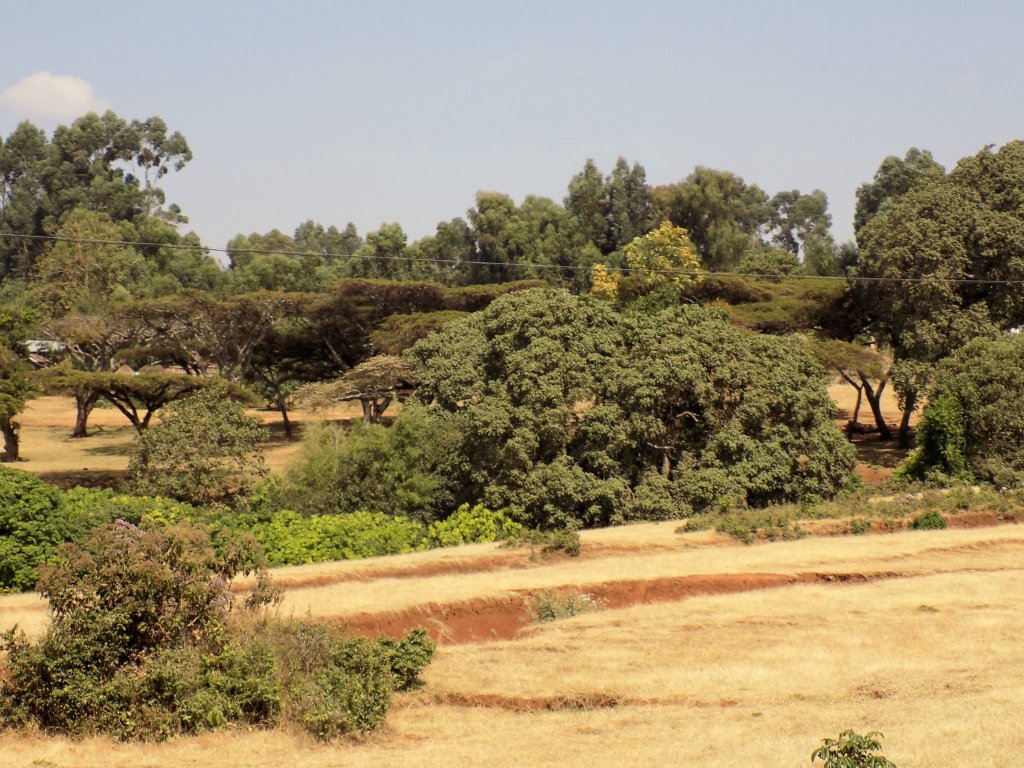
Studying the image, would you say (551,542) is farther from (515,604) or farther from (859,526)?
(859,526)

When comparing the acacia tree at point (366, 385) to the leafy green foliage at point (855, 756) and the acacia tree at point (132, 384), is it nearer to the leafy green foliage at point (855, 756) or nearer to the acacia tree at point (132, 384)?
the acacia tree at point (132, 384)

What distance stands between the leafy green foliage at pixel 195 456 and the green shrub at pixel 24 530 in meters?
8.75

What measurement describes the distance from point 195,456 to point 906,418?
26.1 m

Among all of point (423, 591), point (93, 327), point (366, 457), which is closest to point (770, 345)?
point (366, 457)

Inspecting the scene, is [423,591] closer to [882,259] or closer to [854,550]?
[854,550]

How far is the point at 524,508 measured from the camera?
30734 millimetres

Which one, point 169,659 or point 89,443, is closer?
point 169,659

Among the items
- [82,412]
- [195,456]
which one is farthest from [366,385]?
[82,412]

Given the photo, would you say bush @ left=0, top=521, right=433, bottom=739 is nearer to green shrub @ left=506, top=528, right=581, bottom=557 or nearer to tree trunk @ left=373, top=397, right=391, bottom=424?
green shrub @ left=506, top=528, right=581, bottom=557

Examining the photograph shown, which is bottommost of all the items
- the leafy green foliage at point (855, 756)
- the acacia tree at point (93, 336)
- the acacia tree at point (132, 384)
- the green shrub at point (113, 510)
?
the leafy green foliage at point (855, 756)

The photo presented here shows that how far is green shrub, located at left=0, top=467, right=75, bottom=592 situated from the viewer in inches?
927

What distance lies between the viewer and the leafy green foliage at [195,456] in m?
33.4

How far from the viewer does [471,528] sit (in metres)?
29.5

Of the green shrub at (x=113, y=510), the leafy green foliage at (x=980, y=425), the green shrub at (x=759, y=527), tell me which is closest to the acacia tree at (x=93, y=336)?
the green shrub at (x=113, y=510)
